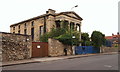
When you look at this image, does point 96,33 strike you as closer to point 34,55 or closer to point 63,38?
point 63,38

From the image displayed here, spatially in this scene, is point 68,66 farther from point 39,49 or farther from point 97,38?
point 97,38

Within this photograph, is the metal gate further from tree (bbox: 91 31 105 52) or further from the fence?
tree (bbox: 91 31 105 52)

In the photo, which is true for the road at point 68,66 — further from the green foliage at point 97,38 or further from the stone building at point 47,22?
the stone building at point 47,22

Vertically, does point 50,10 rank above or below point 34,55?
above

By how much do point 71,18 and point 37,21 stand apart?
9329mm

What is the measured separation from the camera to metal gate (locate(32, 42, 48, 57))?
57.6 ft

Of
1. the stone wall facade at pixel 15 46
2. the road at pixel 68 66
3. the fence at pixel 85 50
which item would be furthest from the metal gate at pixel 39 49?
the fence at pixel 85 50

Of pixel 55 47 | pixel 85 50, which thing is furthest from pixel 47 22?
pixel 55 47

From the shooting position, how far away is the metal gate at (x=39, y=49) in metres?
17.6

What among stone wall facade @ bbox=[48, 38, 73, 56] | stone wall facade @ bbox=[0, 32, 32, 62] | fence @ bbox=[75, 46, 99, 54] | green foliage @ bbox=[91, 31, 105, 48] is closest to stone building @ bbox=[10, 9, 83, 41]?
green foliage @ bbox=[91, 31, 105, 48]

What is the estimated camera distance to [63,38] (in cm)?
2142

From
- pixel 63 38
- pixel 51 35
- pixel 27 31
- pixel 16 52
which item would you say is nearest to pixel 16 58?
pixel 16 52

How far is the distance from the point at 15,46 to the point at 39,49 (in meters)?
4.13

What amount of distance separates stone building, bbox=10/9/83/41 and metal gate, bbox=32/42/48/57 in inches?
552
